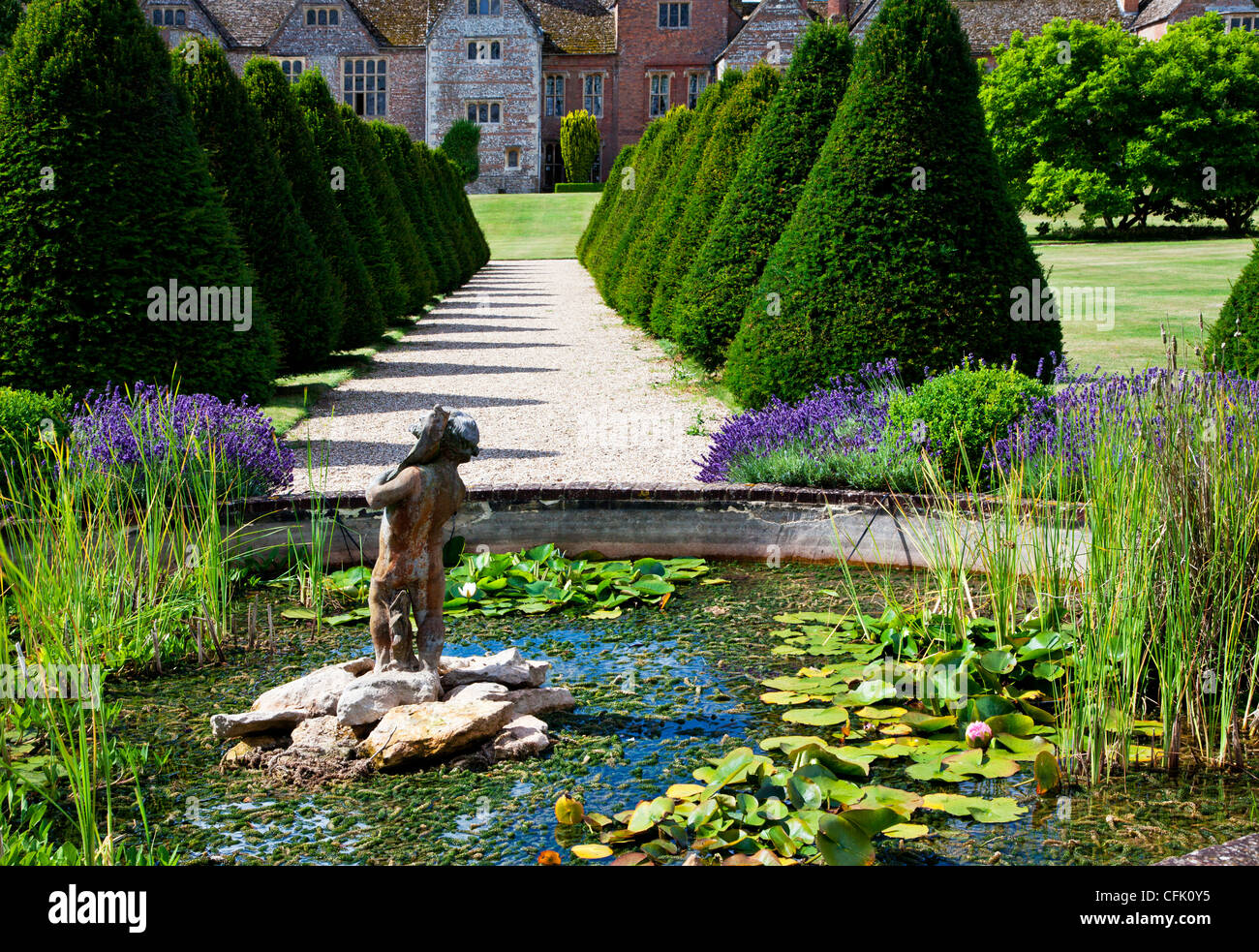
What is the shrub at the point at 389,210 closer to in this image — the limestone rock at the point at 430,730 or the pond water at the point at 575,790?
the pond water at the point at 575,790

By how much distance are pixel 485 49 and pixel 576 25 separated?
560 cm

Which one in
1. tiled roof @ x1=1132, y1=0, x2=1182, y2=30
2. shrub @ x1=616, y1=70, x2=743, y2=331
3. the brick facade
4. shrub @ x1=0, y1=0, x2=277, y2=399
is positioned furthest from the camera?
the brick facade

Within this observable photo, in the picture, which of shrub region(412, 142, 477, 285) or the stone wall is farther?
the stone wall

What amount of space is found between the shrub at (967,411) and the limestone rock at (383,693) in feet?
10.2

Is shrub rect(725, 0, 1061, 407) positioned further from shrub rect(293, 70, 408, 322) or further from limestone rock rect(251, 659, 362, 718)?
shrub rect(293, 70, 408, 322)

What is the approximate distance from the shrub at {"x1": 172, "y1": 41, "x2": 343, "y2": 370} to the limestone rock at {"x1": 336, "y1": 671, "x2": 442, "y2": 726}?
7277 mm

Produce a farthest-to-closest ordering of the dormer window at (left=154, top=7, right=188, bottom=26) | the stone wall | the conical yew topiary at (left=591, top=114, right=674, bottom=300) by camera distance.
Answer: the stone wall < the dormer window at (left=154, top=7, right=188, bottom=26) < the conical yew topiary at (left=591, top=114, right=674, bottom=300)

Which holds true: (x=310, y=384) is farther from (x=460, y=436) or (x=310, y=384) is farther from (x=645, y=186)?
(x=460, y=436)

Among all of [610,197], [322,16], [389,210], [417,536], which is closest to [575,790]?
[417,536]

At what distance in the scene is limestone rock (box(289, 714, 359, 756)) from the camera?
3.04 m

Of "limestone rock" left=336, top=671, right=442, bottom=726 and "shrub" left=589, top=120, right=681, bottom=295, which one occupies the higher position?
"shrub" left=589, top=120, right=681, bottom=295

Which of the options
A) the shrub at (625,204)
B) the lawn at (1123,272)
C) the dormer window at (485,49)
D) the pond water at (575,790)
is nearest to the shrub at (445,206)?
the shrub at (625,204)

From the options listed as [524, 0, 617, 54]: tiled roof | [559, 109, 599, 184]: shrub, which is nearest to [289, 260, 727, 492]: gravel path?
[559, 109, 599, 184]: shrub
